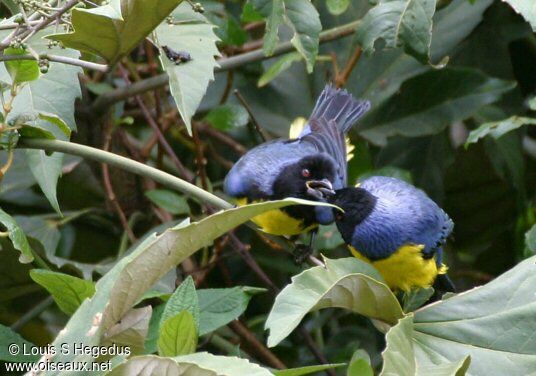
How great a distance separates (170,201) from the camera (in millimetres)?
2625

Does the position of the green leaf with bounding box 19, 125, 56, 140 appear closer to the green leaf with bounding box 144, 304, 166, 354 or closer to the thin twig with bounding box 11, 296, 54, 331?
the green leaf with bounding box 144, 304, 166, 354

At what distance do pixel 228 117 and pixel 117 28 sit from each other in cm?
121

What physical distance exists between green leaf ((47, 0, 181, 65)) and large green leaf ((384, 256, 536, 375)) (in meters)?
0.63

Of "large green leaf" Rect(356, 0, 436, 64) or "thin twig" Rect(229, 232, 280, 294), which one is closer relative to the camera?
"large green leaf" Rect(356, 0, 436, 64)

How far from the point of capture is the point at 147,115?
2.79 metres

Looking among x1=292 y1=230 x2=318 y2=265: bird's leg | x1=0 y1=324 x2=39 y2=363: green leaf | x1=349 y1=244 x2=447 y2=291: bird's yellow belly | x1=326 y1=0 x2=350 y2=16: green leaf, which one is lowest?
x1=349 y1=244 x2=447 y2=291: bird's yellow belly

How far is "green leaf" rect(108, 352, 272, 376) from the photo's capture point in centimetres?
116

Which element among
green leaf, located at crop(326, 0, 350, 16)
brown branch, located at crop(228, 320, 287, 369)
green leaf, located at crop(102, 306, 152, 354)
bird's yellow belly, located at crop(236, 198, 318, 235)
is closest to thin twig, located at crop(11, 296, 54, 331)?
brown branch, located at crop(228, 320, 287, 369)

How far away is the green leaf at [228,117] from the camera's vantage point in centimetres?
272

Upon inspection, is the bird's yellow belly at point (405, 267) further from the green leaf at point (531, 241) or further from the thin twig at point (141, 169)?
the thin twig at point (141, 169)

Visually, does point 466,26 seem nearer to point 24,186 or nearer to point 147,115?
point 147,115

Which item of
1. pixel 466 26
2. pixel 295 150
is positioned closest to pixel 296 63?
pixel 295 150

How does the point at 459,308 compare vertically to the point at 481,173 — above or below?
above

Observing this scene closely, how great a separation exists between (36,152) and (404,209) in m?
1.25
